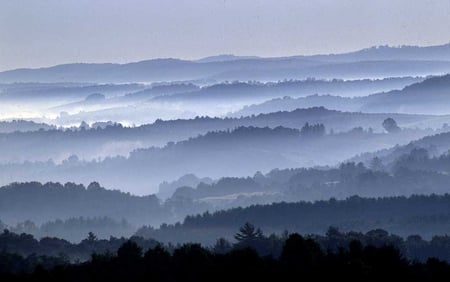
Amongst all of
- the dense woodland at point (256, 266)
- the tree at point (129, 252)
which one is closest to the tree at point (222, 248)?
the tree at point (129, 252)

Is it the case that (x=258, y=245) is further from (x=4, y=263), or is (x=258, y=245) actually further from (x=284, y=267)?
(x=284, y=267)

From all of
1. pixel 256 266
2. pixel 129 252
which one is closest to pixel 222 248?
pixel 129 252

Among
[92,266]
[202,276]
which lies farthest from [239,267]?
[92,266]

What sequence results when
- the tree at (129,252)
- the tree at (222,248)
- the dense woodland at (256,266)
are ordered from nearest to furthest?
the dense woodland at (256,266)
the tree at (129,252)
the tree at (222,248)

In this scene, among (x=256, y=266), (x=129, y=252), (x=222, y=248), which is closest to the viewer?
(x=256, y=266)

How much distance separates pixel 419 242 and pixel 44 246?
116 feet

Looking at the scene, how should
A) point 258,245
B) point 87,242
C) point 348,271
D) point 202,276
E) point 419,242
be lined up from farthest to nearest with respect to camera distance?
point 87,242
point 419,242
point 258,245
point 202,276
point 348,271

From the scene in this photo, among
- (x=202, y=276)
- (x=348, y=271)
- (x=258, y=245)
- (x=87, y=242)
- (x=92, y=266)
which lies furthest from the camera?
(x=87, y=242)

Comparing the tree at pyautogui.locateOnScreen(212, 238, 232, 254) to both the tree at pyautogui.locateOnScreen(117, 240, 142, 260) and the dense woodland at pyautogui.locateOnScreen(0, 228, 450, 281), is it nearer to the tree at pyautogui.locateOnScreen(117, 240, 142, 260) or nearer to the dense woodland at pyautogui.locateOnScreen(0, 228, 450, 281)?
the tree at pyautogui.locateOnScreen(117, 240, 142, 260)

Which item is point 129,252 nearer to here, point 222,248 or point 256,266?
point 256,266

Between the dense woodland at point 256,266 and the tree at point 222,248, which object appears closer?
A: the dense woodland at point 256,266

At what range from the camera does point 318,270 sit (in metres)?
65.1

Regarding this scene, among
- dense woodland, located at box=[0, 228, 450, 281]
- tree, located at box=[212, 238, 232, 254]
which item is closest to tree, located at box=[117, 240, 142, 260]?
dense woodland, located at box=[0, 228, 450, 281]

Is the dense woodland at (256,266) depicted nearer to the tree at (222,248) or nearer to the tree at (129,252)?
the tree at (129,252)
